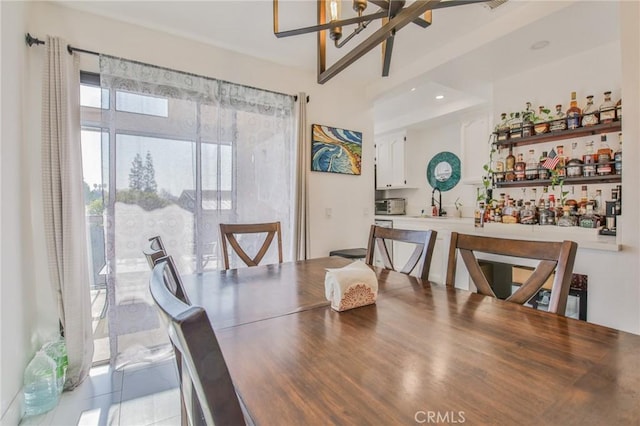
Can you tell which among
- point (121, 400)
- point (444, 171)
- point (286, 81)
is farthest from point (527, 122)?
point (121, 400)

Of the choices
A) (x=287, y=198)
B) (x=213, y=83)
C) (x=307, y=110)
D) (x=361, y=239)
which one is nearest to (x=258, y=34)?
(x=213, y=83)

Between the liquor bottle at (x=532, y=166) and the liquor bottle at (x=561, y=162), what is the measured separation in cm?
18

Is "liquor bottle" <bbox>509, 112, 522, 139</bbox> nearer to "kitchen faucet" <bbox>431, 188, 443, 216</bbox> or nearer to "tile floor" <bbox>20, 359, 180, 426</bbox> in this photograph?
"kitchen faucet" <bbox>431, 188, 443, 216</bbox>

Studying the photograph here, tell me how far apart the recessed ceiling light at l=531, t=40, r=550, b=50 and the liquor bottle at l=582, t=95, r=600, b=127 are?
2.16 ft

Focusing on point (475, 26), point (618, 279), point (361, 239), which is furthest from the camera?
point (361, 239)

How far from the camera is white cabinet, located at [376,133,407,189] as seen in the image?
504cm

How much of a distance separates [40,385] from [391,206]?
4.56 metres

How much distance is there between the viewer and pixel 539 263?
1168 millimetres

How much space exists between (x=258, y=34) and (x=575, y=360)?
9.06 feet

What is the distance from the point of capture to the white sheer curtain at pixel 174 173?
2146 millimetres

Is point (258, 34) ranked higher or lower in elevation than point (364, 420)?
higher

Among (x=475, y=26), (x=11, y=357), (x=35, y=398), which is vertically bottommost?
(x=35, y=398)

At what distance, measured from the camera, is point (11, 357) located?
5.27ft

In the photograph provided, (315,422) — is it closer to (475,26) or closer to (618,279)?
(618,279)
